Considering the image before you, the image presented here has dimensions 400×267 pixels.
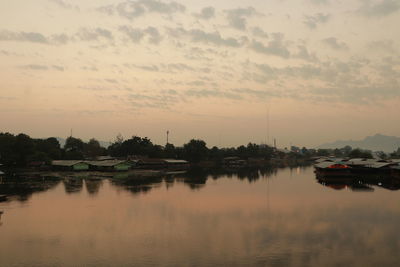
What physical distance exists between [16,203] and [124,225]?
522 inches

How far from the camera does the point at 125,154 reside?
9688cm

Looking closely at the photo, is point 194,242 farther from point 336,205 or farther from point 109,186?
point 109,186

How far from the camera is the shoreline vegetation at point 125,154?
6256 cm

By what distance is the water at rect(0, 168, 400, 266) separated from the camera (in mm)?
15992

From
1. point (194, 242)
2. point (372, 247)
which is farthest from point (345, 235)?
point (194, 242)

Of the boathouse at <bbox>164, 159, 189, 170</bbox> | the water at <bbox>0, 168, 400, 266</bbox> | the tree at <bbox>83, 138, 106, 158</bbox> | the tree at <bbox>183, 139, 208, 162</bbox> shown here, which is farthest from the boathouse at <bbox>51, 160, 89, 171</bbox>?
the tree at <bbox>83, 138, 106, 158</bbox>

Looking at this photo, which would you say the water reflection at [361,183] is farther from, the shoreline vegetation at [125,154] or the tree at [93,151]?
the tree at [93,151]

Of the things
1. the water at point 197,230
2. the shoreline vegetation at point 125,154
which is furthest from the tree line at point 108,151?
the water at point 197,230

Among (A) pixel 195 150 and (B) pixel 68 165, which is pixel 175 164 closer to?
(A) pixel 195 150

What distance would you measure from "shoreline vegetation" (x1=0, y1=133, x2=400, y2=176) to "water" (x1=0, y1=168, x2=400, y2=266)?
2929cm

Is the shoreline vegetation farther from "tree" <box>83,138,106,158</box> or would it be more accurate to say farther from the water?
the water

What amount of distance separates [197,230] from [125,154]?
78385mm

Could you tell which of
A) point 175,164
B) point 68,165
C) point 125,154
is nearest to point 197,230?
point 68,165

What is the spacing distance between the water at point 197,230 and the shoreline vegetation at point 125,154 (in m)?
29.3
